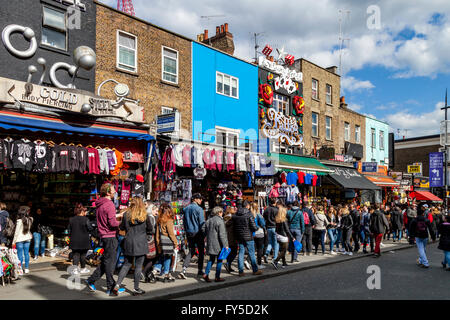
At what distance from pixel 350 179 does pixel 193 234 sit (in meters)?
16.4

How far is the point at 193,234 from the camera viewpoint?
8.82m

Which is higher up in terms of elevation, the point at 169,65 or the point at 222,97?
the point at 169,65

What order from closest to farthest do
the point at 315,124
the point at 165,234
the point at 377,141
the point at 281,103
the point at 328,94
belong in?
the point at 165,234
the point at 281,103
the point at 315,124
the point at 328,94
the point at 377,141

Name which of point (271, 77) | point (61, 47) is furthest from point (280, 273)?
point (271, 77)

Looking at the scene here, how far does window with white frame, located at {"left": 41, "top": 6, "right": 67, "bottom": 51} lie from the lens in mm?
12633

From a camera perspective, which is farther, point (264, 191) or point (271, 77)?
point (271, 77)

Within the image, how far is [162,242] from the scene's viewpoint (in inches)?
314

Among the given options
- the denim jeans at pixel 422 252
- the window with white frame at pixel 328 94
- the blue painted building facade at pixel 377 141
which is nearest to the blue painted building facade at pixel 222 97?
the window with white frame at pixel 328 94

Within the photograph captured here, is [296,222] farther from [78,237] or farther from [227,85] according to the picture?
[227,85]

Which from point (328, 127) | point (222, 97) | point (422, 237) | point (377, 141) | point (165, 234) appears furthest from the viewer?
point (377, 141)

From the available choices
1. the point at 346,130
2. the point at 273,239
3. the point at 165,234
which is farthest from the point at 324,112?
the point at 165,234

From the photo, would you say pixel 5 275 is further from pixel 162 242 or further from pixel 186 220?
pixel 186 220
